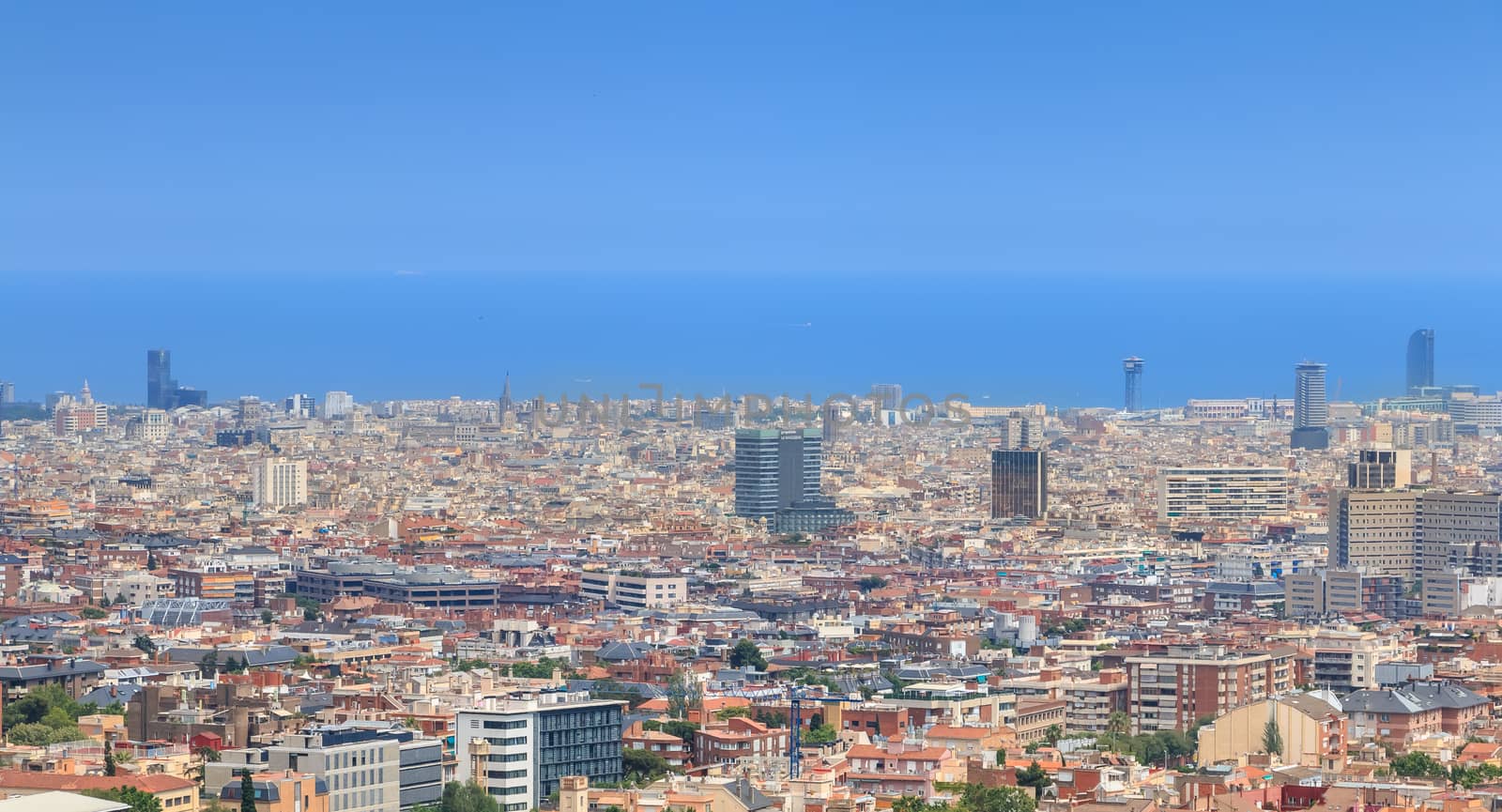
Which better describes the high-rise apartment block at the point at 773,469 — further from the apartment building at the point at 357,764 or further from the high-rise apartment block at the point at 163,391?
the apartment building at the point at 357,764

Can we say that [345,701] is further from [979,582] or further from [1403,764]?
[979,582]

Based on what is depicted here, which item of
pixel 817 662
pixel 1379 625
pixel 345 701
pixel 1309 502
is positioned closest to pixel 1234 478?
pixel 1309 502

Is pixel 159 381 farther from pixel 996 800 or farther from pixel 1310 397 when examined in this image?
pixel 996 800

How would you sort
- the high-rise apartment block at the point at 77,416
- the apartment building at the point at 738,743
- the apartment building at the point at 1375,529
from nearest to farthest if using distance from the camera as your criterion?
the apartment building at the point at 738,743, the apartment building at the point at 1375,529, the high-rise apartment block at the point at 77,416

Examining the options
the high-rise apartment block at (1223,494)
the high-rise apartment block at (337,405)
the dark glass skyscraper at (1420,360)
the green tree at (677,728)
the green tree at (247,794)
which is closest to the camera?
the green tree at (247,794)

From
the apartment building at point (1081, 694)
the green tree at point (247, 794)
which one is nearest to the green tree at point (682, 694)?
the apartment building at point (1081, 694)

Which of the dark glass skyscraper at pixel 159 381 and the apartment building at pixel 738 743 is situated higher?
the dark glass skyscraper at pixel 159 381

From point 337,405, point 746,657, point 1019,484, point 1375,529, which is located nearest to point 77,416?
point 337,405

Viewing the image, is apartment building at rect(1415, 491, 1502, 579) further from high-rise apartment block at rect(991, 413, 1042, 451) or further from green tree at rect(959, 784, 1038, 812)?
high-rise apartment block at rect(991, 413, 1042, 451)
